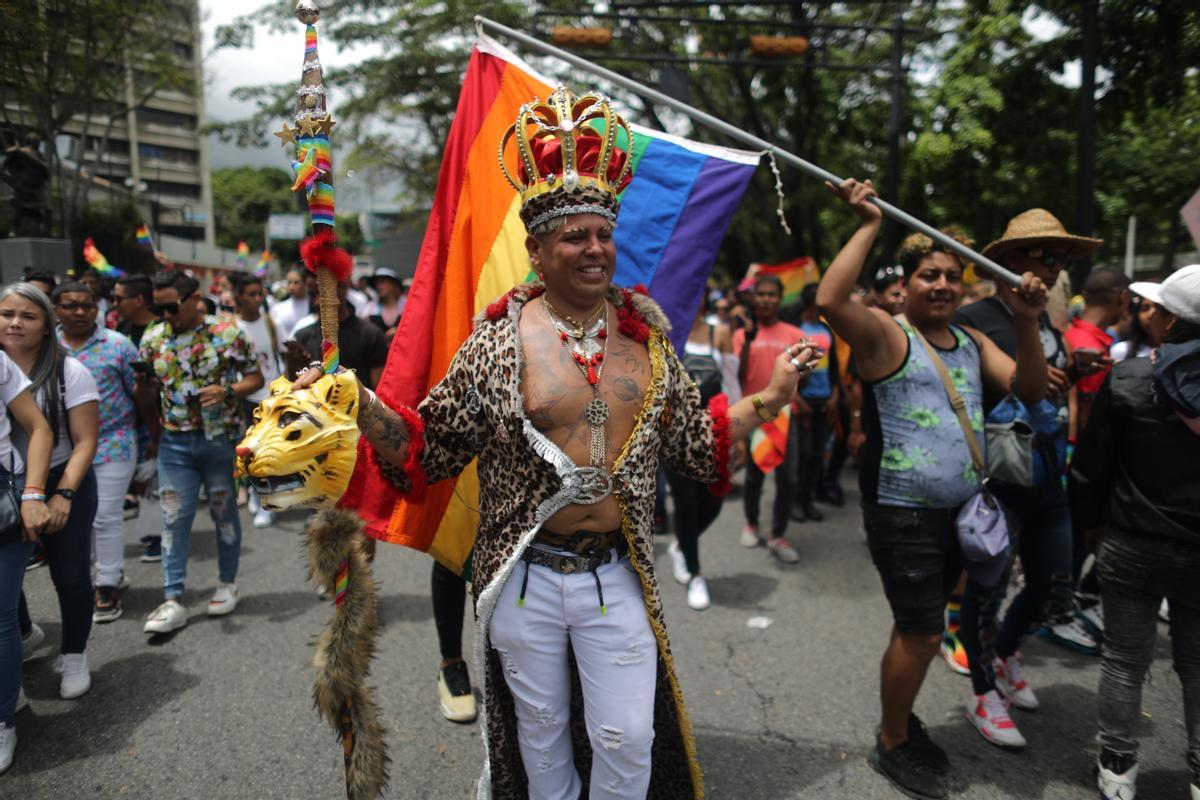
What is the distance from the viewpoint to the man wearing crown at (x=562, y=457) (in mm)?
2047

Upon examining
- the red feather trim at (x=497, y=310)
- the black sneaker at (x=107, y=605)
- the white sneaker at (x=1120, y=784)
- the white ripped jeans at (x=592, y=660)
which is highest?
the red feather trim at (x=497, y=310)

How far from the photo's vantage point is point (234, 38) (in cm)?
1257

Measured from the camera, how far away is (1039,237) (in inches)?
120

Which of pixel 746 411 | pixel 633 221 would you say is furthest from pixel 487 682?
pixel 633 221

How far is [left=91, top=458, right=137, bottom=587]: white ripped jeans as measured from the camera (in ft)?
13.9

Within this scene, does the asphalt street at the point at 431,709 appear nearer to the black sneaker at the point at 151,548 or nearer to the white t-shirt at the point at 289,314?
the black sneaker at the point at 151,548

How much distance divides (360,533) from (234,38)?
44.9ft

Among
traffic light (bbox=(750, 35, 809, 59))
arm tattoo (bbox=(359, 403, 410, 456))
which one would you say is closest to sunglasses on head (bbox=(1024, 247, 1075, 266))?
arm tattoo (bbox=(359, 403, 410, 456))

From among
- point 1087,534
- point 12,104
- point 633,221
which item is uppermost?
point 12,104

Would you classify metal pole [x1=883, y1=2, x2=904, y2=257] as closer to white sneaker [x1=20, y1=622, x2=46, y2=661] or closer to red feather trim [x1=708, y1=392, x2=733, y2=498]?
red feather trim [x1=708, y1=392, x2=733, y2=498]

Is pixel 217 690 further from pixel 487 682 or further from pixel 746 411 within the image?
pixel 746 411

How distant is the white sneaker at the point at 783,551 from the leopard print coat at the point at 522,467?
10.8ft

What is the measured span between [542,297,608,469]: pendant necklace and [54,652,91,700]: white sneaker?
10.2 feet

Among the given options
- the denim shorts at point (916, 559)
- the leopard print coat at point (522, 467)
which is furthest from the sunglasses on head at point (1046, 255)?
the leopard print coat at point (522, 467)
